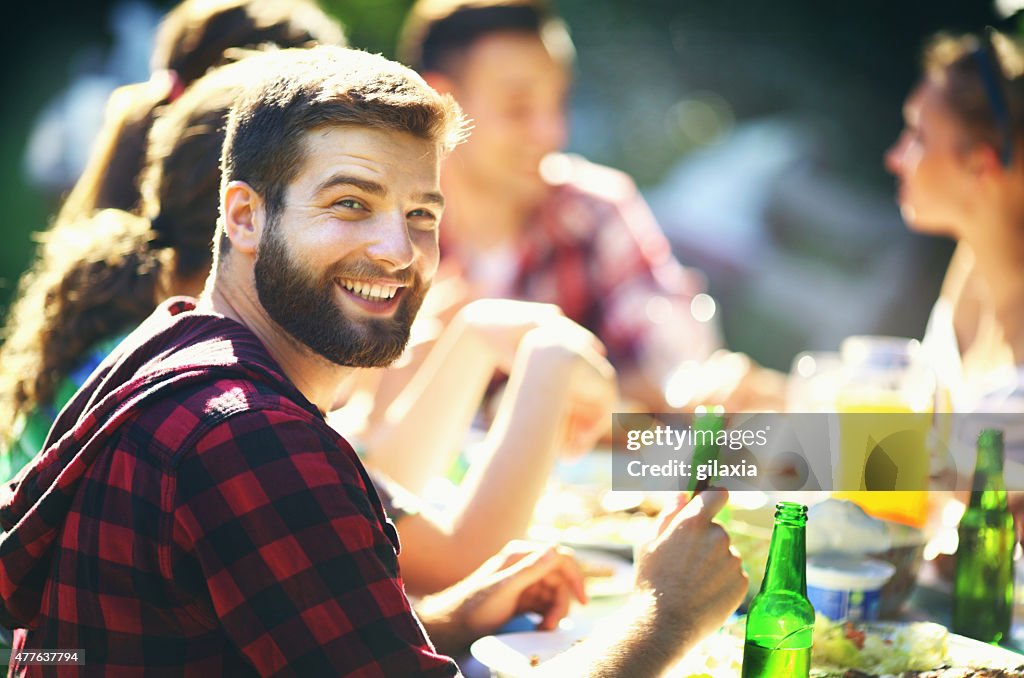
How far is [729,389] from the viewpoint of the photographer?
2.47 meters

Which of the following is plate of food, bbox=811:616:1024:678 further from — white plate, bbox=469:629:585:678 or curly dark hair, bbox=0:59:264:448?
curly dark hair, bbox=0:59:264:448

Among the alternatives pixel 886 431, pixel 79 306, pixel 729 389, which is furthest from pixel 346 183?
pixel 729 389

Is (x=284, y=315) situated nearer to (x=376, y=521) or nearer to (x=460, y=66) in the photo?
(x=376, y=521)

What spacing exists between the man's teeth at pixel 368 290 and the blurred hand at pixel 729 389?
1.33m

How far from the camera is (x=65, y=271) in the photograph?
1.82 metres

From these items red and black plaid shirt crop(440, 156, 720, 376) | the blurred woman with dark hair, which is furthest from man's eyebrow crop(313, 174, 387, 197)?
red and black plaid shirt crop(440, 156, 720, 376)

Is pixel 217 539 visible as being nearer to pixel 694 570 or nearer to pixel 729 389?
pixel 694 570

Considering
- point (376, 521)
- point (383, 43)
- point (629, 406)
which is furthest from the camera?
point (383, 43)

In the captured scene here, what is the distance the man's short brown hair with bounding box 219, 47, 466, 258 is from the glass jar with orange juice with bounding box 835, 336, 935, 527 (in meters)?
0.95

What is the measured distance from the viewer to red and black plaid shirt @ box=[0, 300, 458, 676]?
100 centimetres

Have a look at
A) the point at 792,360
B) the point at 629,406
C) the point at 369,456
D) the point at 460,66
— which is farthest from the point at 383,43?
the point at 369,456

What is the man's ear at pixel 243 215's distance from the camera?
1261 mm

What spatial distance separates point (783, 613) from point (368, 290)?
2.09ft

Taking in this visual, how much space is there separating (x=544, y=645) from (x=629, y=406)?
5.88ft
